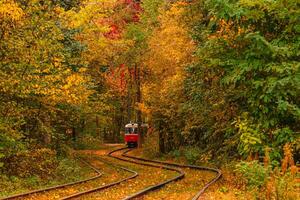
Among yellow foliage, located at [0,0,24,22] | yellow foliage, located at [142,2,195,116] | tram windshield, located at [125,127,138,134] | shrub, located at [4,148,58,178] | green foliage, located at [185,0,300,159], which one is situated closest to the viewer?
green foliage, located at [185,0,300,159]

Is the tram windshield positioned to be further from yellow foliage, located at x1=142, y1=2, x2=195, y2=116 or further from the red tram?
yellow foliage, located at x1=142, y1=2, x2=195, y2=116

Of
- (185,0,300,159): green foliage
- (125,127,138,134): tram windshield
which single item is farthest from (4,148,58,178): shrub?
(125,127,138,134): tram windshield

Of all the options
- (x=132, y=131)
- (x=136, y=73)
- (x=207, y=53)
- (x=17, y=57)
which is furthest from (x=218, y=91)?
(x=132, y=131)

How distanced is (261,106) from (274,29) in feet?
8.57

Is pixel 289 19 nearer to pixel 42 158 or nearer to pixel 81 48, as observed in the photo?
pixel 42 158

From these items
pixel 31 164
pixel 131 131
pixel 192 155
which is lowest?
pixel 192 155

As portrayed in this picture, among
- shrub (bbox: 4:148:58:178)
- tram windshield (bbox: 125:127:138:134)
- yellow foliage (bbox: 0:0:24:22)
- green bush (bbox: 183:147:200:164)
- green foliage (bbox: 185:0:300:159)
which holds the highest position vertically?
yellow foliage (bbox: 0:0:24:22)

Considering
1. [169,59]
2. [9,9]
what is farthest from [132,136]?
[9,9]

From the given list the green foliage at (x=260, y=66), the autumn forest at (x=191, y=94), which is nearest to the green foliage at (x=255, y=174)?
the autumn forest at (x=191, y=94)

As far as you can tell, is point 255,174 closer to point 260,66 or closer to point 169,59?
point 260,66

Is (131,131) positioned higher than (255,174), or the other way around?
(131,131)

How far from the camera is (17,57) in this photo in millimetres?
18969

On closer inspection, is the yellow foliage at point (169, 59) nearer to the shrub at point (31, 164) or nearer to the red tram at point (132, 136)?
the shrub at point (31, 164)

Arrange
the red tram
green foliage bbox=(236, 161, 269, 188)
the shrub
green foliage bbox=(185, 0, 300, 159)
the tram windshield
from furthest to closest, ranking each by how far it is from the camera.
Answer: the tram windshield
the red tram
the shrub
green foliage bbox=(185, 0, 300, 159)
green foliage bbox=(236, 161, 269, 188)
